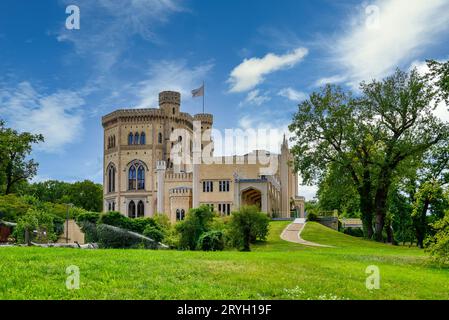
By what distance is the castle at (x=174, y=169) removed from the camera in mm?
62719

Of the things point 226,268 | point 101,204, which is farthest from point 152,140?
point 226,268

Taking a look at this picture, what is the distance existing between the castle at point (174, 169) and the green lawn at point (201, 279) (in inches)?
1715

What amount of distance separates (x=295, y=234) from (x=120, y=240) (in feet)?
61.5

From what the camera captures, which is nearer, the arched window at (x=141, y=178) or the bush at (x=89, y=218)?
the bush at (x=89, y=218)

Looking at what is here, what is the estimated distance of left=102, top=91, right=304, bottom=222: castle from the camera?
6272cm

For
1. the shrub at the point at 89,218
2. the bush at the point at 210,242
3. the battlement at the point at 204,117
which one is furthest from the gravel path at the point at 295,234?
the battlement at the point at 204,117

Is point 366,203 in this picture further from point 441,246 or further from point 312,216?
point 441,246

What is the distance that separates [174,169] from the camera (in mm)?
72500

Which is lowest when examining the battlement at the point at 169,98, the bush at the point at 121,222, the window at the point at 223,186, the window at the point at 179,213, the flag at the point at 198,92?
the bush at the point at 121,222

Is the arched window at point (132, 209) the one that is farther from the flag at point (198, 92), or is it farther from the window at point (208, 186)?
the window at point (208, 186)

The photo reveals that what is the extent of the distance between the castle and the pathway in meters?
7.01

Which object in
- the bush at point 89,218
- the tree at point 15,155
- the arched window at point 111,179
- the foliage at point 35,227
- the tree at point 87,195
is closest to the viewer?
the foliage at point 35,227
